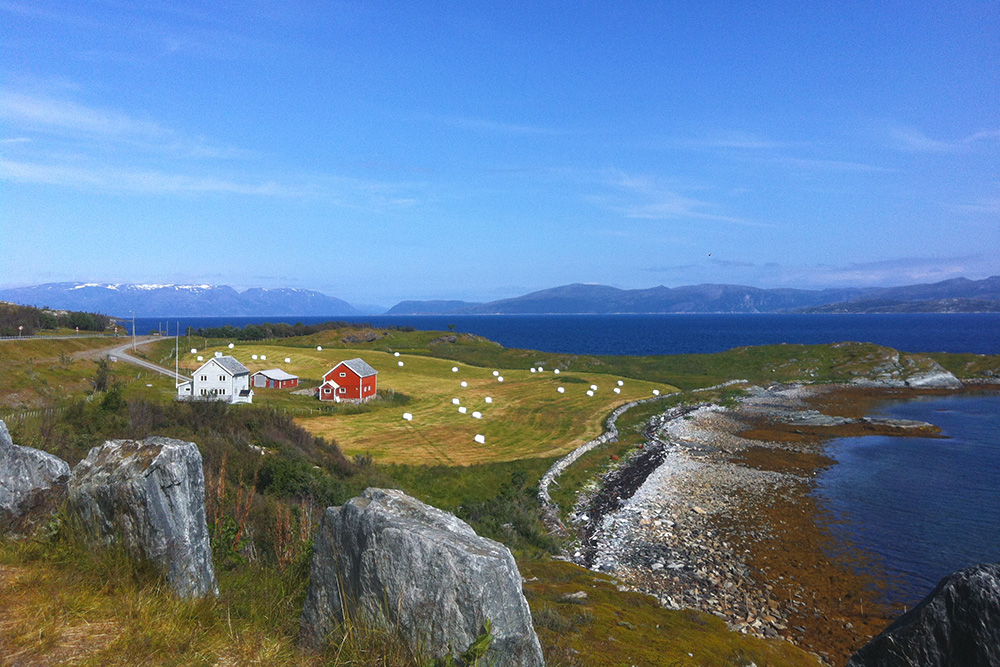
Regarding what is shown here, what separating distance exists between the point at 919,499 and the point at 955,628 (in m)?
32.3

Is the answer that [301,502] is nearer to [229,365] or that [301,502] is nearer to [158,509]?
[158,509]

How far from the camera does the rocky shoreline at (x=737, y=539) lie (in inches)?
723

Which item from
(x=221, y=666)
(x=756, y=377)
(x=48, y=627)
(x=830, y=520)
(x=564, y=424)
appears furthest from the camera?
(x=756, y=377)

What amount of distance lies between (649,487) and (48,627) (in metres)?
30.6

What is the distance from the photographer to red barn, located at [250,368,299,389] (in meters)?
68.2

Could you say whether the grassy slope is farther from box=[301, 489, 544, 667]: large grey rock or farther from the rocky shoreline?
box=[301, 489, 544, 667]: large grey rock

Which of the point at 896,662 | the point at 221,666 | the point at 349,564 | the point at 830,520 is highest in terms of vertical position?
the point at 349,564

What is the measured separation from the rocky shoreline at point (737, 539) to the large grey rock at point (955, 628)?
41.8 ft

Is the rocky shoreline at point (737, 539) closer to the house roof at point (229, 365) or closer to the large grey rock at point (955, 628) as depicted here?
the large grey rock at point (955, 628)

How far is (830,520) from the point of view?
27.6 m

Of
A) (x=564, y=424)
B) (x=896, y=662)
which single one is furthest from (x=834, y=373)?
(x=896, y=662)

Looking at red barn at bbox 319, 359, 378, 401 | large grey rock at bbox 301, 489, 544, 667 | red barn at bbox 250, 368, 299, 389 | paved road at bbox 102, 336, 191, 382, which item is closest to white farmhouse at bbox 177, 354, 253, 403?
red barn at bbox 319, 359, 378, 401

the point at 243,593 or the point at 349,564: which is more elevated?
the point at 349,564

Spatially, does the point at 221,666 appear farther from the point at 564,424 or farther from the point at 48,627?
the point at 564,424
